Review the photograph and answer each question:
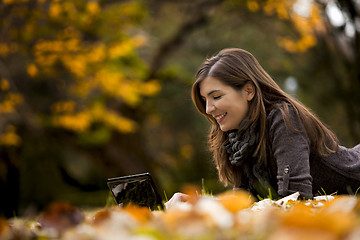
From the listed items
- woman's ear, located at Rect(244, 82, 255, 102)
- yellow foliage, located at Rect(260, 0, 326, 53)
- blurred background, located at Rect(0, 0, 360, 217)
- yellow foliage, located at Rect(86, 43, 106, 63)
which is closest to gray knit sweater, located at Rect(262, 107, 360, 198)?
woman's ear, located at Rect(244, 82, 255, 102)

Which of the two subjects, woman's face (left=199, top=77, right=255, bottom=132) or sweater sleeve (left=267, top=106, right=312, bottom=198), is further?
woman's face (left=199, top=77, right=255, bottom=132)

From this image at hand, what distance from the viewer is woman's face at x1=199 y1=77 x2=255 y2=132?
8.01 feet

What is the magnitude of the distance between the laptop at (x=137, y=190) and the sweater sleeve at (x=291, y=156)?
2.17 ft

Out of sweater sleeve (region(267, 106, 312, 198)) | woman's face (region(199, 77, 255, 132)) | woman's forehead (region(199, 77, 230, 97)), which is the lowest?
sweater sleeve (region(267, 106, 312, 198))

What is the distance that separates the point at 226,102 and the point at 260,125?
24 cm

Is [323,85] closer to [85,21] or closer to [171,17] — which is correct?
[171,17]

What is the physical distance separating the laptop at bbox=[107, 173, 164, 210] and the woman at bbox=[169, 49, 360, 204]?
0.46 ft

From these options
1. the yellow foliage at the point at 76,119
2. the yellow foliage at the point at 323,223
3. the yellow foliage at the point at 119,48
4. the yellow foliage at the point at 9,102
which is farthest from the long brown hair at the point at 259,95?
the yellow foliage at the point at 76,119

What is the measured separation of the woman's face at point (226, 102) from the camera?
2.44 metres

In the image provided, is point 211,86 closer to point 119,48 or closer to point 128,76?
point 119,48

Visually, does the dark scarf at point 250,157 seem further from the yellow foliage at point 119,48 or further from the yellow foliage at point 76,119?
the yellow foliage at point 76,119

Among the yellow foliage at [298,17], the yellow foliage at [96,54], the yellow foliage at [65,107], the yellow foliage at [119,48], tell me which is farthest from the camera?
the yellow foliage at [65,107]

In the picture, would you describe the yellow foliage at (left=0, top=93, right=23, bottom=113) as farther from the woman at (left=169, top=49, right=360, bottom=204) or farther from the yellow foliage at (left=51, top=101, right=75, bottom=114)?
the woman at (left=169, top=49, right=360, bottom=204)

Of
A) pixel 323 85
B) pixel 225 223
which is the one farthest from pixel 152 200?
pixel 323 85
